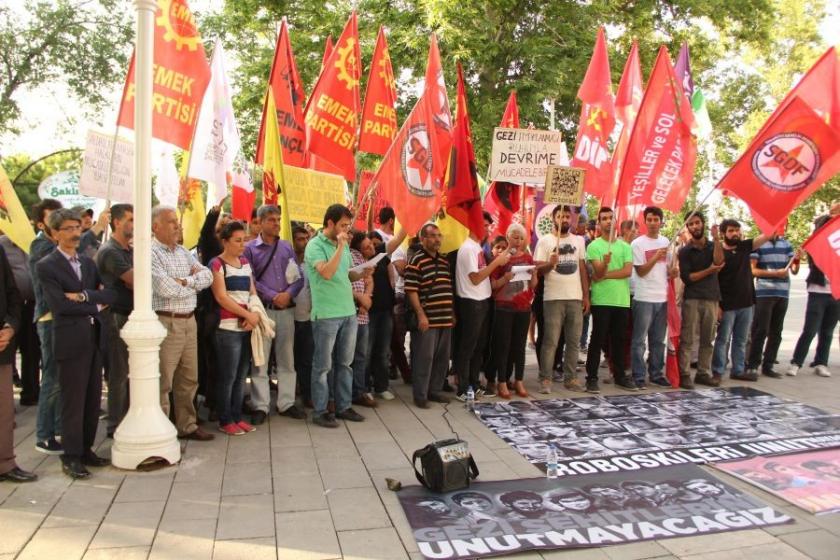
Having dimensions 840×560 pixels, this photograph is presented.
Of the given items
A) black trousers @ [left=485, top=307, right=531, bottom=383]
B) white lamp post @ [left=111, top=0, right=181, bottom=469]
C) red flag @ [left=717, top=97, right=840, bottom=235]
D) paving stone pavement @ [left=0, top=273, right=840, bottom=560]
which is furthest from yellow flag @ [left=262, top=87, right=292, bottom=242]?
red flag @ [left=717, top=97, right=840, bottom=235]

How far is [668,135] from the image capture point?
24.3 ft

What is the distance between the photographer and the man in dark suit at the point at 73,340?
4.40 meters

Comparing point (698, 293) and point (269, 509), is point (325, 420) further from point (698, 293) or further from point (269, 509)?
point (698, 293)

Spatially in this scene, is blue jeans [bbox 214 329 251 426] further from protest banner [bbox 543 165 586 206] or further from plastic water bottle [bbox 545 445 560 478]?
protest banner [bbox 543 165 586 206]

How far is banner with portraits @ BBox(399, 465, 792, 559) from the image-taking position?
3629 millimetres

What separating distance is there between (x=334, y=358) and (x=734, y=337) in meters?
5.32

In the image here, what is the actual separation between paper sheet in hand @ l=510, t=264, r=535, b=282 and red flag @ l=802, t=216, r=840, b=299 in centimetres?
275

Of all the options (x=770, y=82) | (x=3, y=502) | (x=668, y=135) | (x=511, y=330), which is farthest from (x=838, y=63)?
(x=770, y=82)

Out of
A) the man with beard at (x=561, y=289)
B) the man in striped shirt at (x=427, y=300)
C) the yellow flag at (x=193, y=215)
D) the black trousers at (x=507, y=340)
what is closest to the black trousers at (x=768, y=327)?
the man with beard at (x=561, y=289)

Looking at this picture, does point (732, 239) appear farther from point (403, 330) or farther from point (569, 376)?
point (403, 330)

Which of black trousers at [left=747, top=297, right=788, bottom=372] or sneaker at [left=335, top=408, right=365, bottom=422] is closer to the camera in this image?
sneaker at [left=335, top=408, right=365, bottom=422]

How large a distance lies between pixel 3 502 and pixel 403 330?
4.58m

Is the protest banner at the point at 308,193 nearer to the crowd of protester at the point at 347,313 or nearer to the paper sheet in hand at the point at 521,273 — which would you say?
the crowd of protester at the point at 347,313

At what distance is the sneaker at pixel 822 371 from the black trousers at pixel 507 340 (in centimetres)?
442
